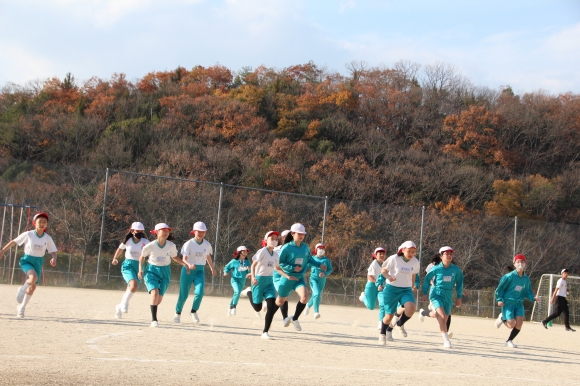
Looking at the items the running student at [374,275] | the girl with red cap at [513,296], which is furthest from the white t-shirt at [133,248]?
the girl with red cap at [513,296]

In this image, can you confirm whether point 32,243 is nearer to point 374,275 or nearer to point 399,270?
point 399,270

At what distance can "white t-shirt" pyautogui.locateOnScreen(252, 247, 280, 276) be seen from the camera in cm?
1177

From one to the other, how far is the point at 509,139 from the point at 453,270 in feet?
148

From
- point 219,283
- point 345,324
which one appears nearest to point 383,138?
point 219,283

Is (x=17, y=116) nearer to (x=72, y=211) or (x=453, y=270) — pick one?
(x=72, y=211)

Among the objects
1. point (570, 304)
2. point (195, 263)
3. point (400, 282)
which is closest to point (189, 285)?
point (195, 263)

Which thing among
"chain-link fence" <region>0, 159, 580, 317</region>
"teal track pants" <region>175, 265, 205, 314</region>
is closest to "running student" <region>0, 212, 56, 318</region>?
"teal track pants" <region>175, 265, 205, 314</region>

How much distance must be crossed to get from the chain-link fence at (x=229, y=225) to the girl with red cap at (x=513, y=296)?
42.9ft

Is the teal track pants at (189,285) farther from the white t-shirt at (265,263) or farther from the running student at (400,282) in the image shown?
the running student at (400,282)

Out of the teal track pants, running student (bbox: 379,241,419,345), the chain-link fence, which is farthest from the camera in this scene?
the chain-link fence

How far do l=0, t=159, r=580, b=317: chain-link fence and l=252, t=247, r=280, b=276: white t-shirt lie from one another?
493 inches

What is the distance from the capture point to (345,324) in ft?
52.3

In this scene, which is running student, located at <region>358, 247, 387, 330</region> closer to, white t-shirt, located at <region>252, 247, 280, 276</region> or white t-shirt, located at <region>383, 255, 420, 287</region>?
white t-shirt, located at <region>383, 255, 420, 287</region>

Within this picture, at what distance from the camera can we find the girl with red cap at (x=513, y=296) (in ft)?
41.7
